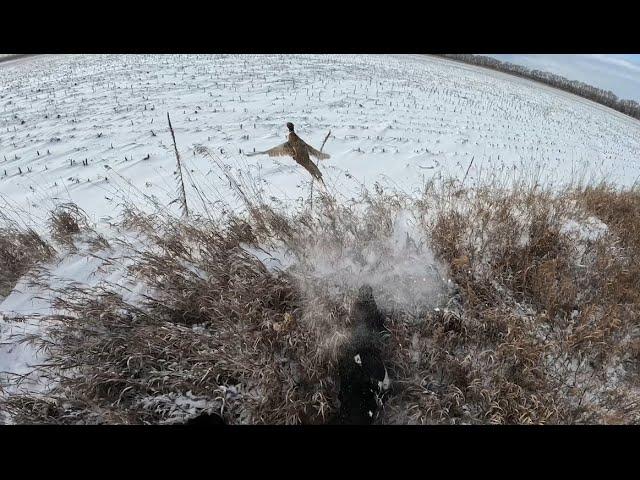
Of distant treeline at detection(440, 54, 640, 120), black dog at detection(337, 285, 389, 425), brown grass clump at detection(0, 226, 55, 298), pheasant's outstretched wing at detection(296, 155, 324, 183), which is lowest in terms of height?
distant treeline at detection(440, 54, 640, 120)

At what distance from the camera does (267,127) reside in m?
7.11

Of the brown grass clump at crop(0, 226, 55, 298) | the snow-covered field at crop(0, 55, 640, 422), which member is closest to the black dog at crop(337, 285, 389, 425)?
the snow-covered field at crop(0, 55, 640, 422)

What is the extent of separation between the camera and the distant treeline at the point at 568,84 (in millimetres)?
17100

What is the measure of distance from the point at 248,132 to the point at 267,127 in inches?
19.2

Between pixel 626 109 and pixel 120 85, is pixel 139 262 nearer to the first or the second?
pixel 120 85

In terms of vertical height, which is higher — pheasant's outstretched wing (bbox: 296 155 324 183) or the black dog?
pheasant's outstretched wing (bbox: 296 155 324 183)

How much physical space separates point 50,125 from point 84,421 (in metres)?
6.86

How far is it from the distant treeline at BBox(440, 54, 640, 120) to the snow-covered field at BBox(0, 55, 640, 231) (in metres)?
4.58

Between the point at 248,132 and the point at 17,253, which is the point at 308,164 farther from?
the point at 248,132

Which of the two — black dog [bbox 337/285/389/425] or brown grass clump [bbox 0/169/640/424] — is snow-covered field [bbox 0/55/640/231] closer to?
brown grass clump [bbox 0/169/640/424]

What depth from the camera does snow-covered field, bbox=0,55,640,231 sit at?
202 inches

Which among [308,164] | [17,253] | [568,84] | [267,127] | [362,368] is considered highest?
[308,164]

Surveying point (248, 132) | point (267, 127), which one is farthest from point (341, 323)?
point (267, 127)

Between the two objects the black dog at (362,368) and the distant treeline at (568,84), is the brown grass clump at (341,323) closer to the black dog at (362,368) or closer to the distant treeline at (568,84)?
the black dog at (362,368)
